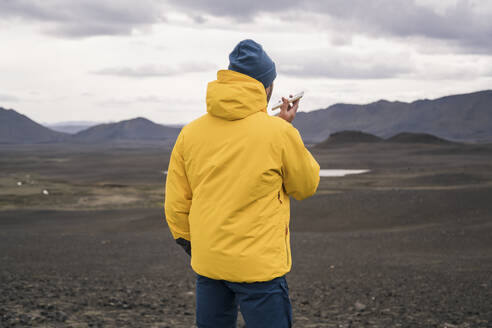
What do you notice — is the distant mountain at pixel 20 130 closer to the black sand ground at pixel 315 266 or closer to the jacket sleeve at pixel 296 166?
the black sand ground at pixel 315 266

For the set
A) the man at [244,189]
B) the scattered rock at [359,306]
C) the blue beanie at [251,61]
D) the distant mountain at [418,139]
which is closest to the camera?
the man at [244,189]

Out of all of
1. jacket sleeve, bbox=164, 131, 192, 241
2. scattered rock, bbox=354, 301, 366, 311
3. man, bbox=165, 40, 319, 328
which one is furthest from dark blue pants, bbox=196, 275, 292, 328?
scattered rock, bbox=354, 301, 366, 311

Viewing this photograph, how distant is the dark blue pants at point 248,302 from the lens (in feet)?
7.74

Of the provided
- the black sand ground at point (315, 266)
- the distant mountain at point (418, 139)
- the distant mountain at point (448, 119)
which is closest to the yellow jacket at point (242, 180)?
the black sand ground at point (315, 266)

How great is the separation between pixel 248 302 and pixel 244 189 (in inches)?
20.3

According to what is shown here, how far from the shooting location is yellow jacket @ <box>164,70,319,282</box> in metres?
2.34

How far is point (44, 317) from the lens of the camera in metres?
5.01

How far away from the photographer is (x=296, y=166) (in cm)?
238

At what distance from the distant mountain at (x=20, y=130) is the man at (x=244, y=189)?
6832 inches

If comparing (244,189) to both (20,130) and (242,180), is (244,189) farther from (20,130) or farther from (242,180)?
(20,130)

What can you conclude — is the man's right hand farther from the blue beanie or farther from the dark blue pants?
the dark blue pants

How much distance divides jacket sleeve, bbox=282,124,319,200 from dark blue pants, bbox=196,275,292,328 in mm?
426

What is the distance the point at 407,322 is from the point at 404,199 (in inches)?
482

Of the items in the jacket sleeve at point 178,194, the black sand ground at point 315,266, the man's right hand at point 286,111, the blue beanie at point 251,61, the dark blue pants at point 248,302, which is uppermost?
the blue beanie at point 251,61
